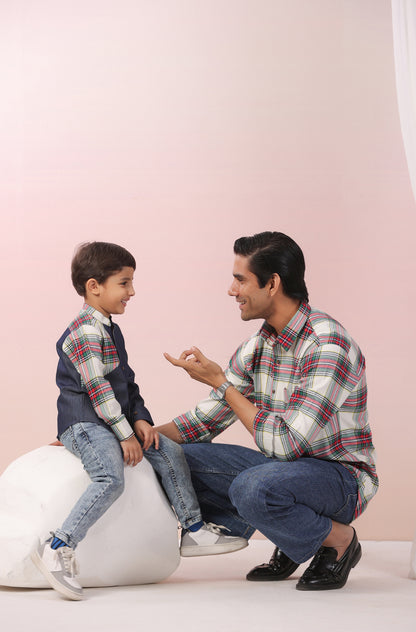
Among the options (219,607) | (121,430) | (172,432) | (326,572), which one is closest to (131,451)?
(121,430)

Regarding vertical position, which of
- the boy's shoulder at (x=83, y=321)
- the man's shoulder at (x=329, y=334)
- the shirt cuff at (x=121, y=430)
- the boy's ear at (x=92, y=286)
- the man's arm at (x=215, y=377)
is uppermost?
the boy's ear at (x=92, y=286)

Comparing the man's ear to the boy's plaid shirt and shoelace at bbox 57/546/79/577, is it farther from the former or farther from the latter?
shoelace at bbox 57/546/79/577

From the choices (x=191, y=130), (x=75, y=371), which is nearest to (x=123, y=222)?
(x=191, y=130)

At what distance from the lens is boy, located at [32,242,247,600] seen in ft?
7.53

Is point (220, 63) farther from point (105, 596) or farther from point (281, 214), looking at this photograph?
point (105, 596)

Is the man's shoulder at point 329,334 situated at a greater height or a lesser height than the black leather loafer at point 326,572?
greater

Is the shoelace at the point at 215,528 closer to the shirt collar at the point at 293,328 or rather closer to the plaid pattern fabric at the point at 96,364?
the plaid pattern fabric at the point at 96,364

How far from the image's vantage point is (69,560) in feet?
7.00

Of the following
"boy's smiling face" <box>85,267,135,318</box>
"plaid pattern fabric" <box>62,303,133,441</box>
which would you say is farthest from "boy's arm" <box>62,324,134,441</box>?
"boy's smiling face" <box>85,267,135,318</box>

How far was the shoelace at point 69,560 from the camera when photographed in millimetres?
2125

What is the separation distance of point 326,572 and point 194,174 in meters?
2.08

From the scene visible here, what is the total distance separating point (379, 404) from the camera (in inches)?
141

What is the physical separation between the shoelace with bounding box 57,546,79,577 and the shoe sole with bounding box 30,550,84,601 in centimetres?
4

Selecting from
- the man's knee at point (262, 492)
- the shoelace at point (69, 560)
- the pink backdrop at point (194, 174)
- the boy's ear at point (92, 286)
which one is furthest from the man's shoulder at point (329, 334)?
the pink backdrop at point (194, 174)
